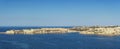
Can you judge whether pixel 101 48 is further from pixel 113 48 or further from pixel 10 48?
pixel 10 48

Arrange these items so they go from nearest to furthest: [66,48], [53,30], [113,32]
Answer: [66,48]
[113,32]
[53,30]

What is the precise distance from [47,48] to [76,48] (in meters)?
8.12

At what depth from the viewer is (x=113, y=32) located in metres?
158

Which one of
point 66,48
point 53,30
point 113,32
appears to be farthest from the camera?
point 53,30

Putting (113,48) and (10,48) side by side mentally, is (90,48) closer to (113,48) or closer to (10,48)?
(113,48)

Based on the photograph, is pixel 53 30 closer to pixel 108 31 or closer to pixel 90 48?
pixel 108 31

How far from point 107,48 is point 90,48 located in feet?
15.8

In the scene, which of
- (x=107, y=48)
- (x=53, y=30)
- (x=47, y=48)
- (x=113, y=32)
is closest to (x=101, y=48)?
(x=107, y=48)

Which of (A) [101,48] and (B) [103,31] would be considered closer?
(A) [101,48]

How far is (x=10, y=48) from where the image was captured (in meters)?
81.8

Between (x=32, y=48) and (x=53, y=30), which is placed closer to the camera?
(x=32, y=48)

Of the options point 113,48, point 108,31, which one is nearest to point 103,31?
point 108,31

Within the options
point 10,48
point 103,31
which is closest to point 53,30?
point 103,31

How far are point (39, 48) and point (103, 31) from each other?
89893 mm
